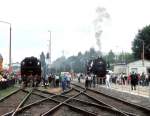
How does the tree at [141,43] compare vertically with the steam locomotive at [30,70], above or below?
above

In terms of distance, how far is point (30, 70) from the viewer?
55.5 metres

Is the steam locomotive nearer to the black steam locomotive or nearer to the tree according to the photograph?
the black steam locomotive

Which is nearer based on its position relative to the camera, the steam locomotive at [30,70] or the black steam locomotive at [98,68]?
the steam locomotive at [30,70]

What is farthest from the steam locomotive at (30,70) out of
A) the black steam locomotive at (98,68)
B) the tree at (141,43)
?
the tree at (141,43)

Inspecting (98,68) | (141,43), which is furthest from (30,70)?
(141,43)

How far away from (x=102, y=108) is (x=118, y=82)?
38291mm

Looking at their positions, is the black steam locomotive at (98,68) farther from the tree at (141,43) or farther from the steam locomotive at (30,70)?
the tree at (141,43)

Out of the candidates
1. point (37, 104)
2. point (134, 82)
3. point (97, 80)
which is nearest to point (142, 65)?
point (97, 80)

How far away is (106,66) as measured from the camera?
63.5 m

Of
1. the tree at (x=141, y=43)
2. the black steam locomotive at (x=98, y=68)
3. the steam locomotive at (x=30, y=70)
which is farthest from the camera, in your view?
the tree at (x=141, y=43)

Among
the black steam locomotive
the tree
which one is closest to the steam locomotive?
the black steam locomotive

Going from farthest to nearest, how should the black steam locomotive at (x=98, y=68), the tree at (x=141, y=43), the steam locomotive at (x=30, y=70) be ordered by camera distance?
the tree at (x=141, y=43) → the black steam locomotive at (x=98, y=68) → the steam locomotive at (x=30, y=70)

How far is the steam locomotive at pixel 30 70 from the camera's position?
55.1 meters

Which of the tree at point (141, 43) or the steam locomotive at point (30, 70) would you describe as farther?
the tree at point (141, 43)
